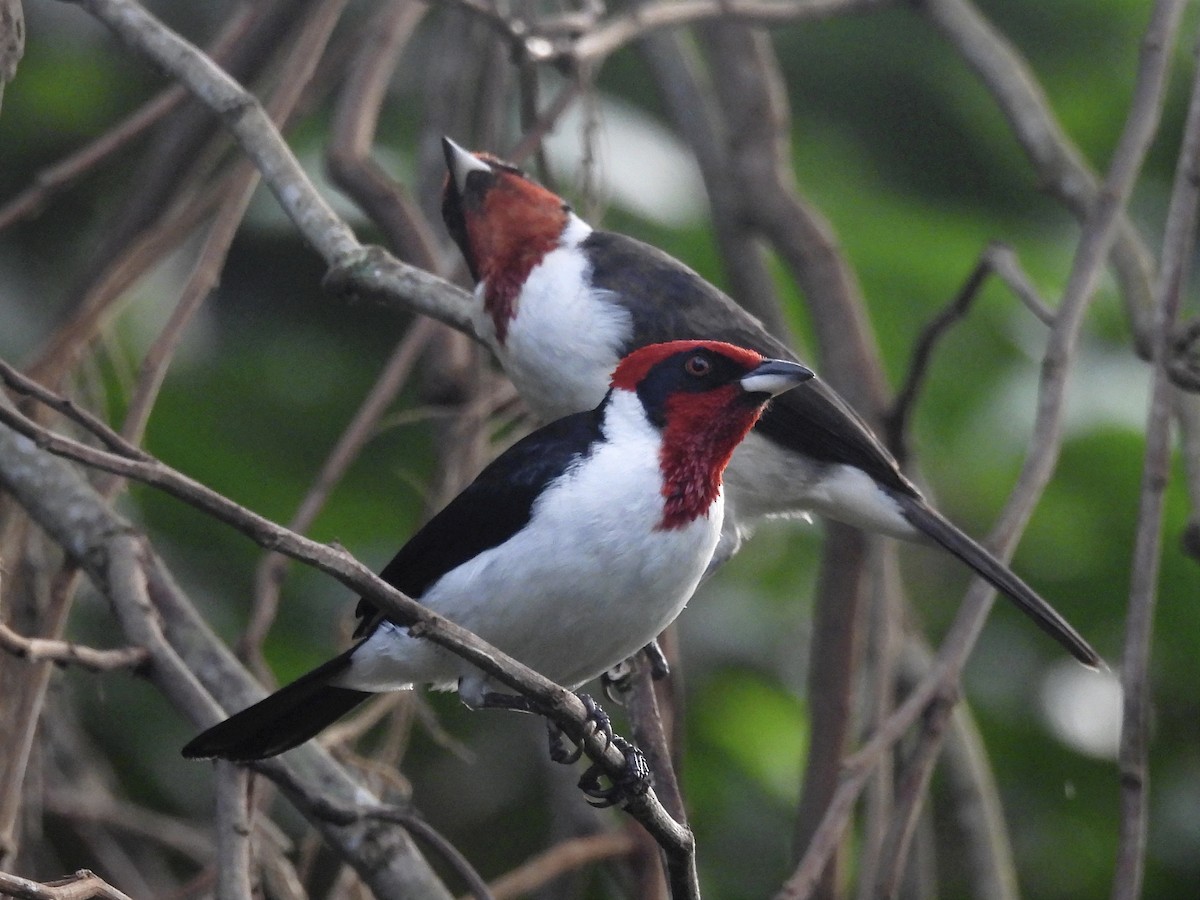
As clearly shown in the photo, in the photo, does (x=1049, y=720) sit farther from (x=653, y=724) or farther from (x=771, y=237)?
(x=653, y=724)

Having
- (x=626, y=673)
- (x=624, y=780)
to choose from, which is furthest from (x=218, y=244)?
(x=624, y=780)

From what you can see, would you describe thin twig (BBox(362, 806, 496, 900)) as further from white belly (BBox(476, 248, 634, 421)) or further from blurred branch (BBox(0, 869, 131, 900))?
white belly (BBox(476, 248, 634, 421))

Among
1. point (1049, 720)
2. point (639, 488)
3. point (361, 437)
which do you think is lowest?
point (1049, 720)

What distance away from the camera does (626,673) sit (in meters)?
2.88

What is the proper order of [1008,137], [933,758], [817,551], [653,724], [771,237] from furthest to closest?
[1008,137]
[817,551]
[771,237]
[933,758]
[653,724]

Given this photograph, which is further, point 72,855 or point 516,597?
point 72,855

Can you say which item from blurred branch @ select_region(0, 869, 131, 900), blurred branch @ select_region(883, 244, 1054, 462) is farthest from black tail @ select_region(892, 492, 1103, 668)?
blurred branch @ select_region(0, 869, 131, 900)

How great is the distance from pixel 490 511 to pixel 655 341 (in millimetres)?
934

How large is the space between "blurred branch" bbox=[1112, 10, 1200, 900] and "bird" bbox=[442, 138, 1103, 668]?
415 mm

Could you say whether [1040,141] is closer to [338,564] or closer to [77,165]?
[77,165]

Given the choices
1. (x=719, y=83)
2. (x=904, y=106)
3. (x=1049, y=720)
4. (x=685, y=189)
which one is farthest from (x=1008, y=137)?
(x=1049, y=720)

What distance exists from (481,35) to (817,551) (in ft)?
6.68

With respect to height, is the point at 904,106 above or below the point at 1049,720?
above

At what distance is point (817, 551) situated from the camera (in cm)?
538
